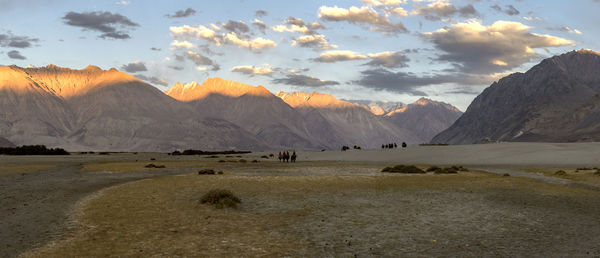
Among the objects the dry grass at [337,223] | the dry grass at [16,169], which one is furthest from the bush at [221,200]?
the dry grass at [16,169]

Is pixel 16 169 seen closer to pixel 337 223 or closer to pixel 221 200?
pixel 221 200

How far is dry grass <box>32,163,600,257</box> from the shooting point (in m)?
13.2

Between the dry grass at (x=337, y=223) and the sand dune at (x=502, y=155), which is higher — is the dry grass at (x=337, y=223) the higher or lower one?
the lower one

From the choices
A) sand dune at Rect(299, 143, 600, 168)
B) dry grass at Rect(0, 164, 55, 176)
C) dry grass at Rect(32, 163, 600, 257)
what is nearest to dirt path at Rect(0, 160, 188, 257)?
dry grass at Rect(32, 163, 600, 257)

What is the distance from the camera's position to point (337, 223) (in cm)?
1706

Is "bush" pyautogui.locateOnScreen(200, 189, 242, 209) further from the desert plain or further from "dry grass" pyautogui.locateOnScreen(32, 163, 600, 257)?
"dry grass" pyautogui.locateOnScreen(32, 163, 600, 257)

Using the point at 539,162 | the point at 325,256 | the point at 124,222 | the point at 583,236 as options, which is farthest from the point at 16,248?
the point at 539,162

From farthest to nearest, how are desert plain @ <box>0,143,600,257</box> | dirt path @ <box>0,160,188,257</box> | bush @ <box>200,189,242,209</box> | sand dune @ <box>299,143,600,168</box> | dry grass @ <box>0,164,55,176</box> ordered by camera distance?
sand dune @ <box>299,143,600,168</box>, dry grass @ <box>0,164,55,176</box>, bush @ <box>200,189,242,209</box>, dirt path @ <box>0,160,188,257</box>, desert plain @ <box>0,143,600,257</box>

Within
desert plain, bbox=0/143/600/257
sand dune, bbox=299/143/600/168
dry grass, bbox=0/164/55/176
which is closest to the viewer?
desert plain, bbox=0/143/600/257

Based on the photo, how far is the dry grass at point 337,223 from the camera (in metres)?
13.2

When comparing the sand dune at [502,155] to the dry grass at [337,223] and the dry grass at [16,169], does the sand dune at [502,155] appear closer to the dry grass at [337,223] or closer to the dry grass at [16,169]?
the dry grass at [337,223]

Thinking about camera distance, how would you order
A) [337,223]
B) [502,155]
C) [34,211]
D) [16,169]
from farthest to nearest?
[502,155]
[16,169]
[34,211]
[337,223]

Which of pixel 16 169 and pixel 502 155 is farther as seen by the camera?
pixel 502 155

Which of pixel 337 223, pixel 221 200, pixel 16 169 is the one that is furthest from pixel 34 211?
pixel 16 169
